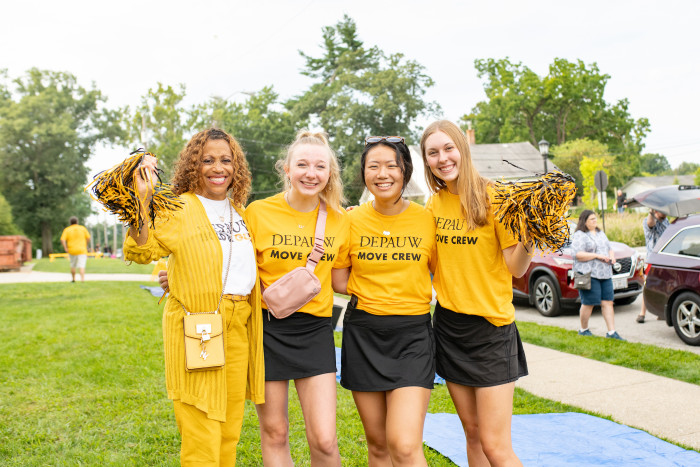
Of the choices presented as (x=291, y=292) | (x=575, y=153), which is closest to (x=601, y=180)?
(x=291, y=292)

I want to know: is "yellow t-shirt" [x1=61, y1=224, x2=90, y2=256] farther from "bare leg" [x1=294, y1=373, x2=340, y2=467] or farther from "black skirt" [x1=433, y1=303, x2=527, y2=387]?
"black skirt" [x1=433, y1=303, x2=527, y2=387]

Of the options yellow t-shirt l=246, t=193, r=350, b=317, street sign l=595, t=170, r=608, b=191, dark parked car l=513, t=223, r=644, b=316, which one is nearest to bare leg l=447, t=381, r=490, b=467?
yellow t-shirt l=246, t=193, r=350, b=317

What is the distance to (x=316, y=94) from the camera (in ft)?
152

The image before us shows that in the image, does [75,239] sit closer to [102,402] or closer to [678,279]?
[102,402]

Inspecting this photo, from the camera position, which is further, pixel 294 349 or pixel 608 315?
pixel 608 315

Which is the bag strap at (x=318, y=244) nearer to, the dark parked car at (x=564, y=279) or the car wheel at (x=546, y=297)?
the dark parked car at (x=564, y=279)

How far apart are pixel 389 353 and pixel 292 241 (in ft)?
2.44

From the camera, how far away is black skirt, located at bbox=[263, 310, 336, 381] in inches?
112

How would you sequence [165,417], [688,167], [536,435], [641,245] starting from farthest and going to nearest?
[688,167] → [641,245] → [165,417] → [536,435]

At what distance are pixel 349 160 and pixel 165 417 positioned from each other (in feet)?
128

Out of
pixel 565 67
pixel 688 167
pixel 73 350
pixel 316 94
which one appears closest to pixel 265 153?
pixel 316 94

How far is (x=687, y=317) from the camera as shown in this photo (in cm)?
715

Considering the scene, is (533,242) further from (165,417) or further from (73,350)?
(73,350)

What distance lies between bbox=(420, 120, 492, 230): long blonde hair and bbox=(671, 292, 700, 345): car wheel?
18.1 ft
